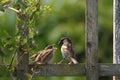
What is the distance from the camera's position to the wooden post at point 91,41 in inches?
185

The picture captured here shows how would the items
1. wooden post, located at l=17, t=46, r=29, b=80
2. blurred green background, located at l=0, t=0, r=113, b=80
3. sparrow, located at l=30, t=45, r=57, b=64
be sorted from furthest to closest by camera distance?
1. blurred green background, located at l=0, t=0, r=113, b=80
2. sparrow, located at l=30, t=45, r=57, b=64
3. wooden post, located at l=17, t=46, r=29, b=80

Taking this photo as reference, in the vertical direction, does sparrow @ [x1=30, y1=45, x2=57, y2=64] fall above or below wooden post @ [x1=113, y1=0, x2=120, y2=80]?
below

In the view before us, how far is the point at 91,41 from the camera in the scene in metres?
4.71

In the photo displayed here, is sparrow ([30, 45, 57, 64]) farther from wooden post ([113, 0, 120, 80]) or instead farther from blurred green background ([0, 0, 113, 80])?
blurred green background ([0, 0, 113, 80])

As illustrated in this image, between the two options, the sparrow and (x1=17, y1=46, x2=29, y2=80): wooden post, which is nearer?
(x1=17, y1=46, x2=29, y2=80): wooden post

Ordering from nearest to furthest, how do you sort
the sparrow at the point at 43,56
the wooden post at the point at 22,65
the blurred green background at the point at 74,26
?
1. the wooden post at the point at 22,65
2. the sparrow at the point at 43,56
3. the blurred green background at the point at 74,26

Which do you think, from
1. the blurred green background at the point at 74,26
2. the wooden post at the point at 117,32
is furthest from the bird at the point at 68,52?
the blurred green background at the point at 74,26

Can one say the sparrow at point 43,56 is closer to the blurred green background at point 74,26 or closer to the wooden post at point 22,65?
the wooden post at point 22,65

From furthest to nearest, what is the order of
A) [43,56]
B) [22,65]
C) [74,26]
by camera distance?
1. [74,26]
2. [43,56]
3. [22,65]

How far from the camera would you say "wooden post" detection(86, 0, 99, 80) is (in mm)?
4703

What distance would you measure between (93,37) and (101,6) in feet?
7.57

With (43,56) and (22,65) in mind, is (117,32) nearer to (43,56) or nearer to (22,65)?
(43,56)

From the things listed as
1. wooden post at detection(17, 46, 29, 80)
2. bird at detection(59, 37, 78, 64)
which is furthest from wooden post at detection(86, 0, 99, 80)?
wooden post at detection(17, 46, 29, 80)

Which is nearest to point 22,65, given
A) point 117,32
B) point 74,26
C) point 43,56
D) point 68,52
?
point 43,56
